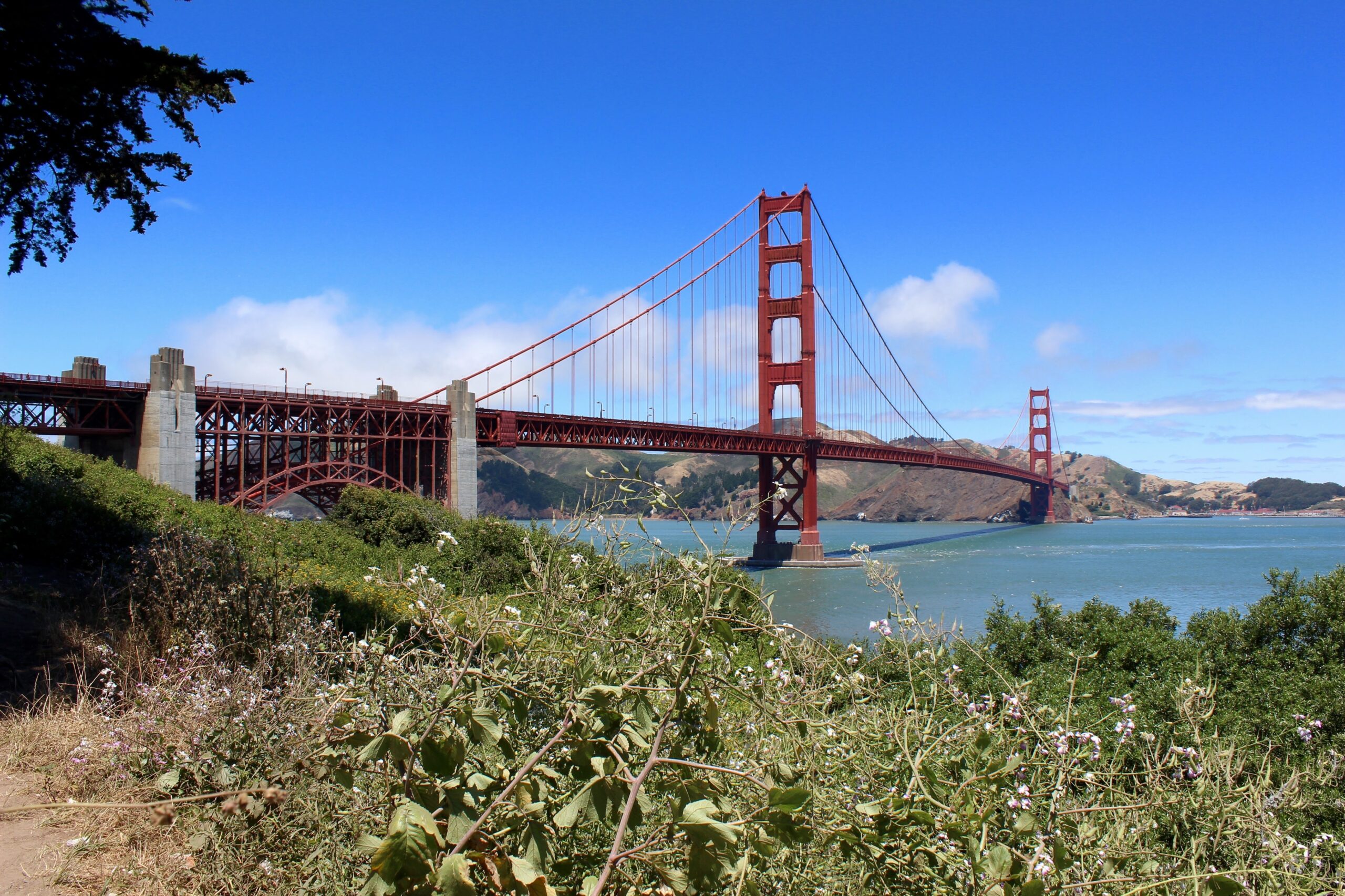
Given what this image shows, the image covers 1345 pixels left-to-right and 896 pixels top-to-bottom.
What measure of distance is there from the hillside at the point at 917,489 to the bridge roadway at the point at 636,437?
378 inches

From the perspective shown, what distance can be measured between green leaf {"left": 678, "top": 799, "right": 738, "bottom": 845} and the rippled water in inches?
28.1

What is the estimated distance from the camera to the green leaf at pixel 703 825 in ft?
4.64

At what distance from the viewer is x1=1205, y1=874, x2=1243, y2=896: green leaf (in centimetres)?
167

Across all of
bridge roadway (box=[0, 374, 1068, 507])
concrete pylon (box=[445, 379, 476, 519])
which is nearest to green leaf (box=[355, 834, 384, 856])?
bridge roadway (box=[0, 374, 1068, 507])

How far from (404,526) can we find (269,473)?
829 centimetres

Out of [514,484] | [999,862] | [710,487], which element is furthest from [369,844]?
[710,487]

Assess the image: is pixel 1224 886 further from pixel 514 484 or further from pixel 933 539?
pixel 514 484

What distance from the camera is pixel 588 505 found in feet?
8.54

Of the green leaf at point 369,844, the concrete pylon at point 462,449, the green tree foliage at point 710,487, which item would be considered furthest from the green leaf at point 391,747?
the green tree foliage at point 710,487

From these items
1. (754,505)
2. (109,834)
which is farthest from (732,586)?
(109,834)

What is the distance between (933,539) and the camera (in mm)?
65938

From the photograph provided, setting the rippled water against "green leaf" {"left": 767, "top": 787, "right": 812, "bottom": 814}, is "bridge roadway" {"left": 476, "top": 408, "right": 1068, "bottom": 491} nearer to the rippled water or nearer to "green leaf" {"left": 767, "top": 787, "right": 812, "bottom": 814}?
the rippled water

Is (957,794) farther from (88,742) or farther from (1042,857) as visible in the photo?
(88,742)

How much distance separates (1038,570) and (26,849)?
39697mm
